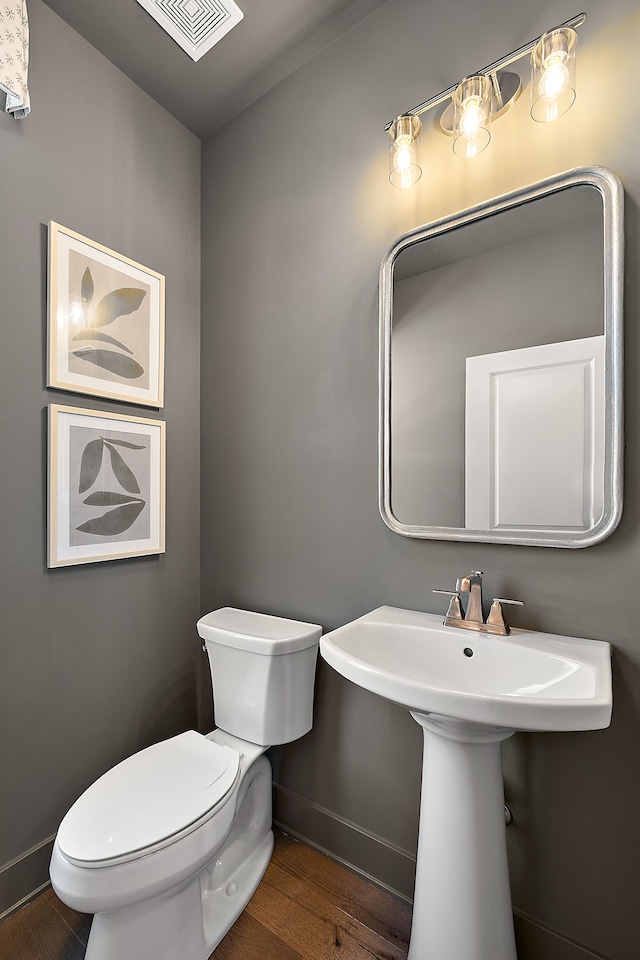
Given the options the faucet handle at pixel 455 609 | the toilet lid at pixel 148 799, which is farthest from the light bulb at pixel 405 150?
the toilet lid at pixel 148 799

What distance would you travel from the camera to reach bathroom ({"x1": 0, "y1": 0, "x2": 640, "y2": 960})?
42.8 inches

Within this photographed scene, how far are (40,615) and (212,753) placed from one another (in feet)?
2.16

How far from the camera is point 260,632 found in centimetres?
149

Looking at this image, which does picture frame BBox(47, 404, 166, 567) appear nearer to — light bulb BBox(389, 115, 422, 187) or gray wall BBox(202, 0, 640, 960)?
gray wall BBox(202, 0, 640, 960)

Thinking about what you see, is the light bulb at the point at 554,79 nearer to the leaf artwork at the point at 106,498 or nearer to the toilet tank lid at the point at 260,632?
the toilet tank lid at the point at 260,632

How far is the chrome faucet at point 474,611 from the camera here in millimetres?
1137

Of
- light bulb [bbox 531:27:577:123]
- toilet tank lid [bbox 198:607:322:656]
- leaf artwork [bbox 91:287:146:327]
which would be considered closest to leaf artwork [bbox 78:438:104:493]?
leaf artwork [bbox 91:287:146:327]

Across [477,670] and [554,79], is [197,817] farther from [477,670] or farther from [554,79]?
[554,79]

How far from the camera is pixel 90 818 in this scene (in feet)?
3.53

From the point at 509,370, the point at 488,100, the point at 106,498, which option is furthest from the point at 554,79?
the point at 106,498

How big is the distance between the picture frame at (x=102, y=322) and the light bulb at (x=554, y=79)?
4.33ft

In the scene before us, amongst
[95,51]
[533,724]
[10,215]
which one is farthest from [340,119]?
[533,724]

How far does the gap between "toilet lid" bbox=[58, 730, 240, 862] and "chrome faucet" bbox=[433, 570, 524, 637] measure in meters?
0.73

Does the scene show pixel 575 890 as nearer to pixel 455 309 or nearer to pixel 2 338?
pixel 455 309
